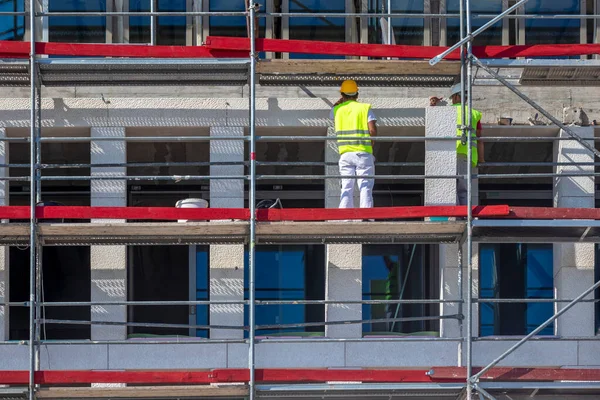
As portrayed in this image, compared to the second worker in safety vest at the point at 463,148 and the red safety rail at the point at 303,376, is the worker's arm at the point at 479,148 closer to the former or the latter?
the second worker in safety vest at the point at 463,148

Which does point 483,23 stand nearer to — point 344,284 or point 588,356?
point 344,284

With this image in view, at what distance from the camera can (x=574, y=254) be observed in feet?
85.8

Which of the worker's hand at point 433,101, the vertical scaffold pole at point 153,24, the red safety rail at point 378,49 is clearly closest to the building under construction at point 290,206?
the red safety rail at point 378,49

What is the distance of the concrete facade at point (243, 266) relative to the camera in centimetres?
2539

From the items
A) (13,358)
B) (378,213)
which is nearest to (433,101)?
(378,213)

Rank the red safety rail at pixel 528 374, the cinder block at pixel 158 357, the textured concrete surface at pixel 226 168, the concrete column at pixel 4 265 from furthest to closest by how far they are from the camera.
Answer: the textured concrete surface at pixel 226 168 < the concrete column at pixel 4 265 < the cinder block at pixel 158 357 < the red safety rail at pixel 528 374

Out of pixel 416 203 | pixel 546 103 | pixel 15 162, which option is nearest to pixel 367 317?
pixel 416 203

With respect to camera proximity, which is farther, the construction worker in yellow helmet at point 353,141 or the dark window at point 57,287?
the dark window at point 57,287

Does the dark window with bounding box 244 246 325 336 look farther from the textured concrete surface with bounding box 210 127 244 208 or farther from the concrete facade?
the concrete facade

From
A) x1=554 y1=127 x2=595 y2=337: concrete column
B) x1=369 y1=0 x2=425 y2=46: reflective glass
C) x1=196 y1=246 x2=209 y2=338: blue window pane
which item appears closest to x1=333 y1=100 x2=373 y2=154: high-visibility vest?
x1=369 y1=0 x2=425 y2=46: reflective glass

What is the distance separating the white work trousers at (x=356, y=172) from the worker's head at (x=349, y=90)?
2.73 ft

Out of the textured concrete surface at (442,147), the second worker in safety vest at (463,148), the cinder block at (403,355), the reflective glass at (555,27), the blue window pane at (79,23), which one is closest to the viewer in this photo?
the second worker in safety vest at (463,148)

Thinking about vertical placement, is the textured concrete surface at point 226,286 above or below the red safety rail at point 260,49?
below

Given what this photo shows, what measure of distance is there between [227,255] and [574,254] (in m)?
5.22
